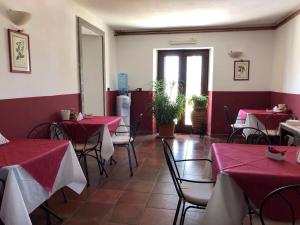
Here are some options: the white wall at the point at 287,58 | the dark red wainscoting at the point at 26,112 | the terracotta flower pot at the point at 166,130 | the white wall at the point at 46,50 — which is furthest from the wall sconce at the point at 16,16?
the white wall at the point at 287,58

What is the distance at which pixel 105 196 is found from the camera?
272 centimetres

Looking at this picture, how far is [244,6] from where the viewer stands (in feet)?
13.2

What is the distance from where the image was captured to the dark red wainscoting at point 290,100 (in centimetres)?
408

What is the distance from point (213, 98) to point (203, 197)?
4.13 meters

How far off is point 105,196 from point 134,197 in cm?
32

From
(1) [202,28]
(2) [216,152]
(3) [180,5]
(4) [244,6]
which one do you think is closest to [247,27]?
(1) [202,28]

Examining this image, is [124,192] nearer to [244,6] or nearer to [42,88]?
[42,88]

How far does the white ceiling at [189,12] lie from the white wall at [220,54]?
1.03 feet

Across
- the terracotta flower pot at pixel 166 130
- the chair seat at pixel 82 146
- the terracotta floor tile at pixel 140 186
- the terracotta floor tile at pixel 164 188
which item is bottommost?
the terracotta floor tile at pixel 140 186

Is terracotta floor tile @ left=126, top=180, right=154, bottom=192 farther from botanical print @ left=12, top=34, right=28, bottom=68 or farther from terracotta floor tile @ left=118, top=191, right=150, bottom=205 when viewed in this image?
botanical print @ left=12, top=34, right=28, bottom=68
